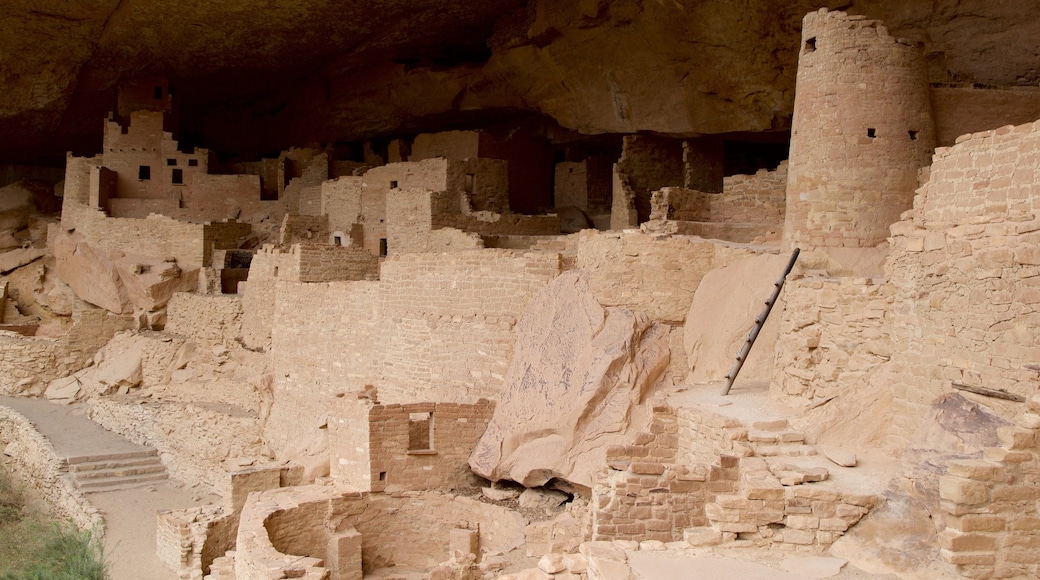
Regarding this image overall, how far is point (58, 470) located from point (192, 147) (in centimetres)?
1336

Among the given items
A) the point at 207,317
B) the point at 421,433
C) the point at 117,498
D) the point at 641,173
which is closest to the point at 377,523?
the point at 421,433

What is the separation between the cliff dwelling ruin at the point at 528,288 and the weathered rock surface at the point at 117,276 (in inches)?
4.9

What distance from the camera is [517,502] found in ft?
36.4

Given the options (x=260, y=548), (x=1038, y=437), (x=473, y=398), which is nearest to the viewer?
(x=1038, y=437)

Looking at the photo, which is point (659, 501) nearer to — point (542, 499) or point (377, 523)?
point (542, 499)

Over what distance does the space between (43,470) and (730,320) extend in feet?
42.1

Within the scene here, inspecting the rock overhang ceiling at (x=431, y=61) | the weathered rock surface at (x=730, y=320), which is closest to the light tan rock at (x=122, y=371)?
the rock overhang ceiling at (x=431, y=61)

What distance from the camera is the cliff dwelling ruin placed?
6.34 metres

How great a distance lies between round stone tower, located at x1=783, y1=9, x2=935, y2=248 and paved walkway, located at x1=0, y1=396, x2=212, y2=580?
9.58 metres

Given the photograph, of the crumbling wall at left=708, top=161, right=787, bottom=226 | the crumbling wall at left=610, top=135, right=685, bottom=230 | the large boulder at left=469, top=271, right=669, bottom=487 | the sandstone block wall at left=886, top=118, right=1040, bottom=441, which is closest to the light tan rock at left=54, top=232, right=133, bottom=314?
the crumbling wall at left=610, top=135, right=685, bottom=230

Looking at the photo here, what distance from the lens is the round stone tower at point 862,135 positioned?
398 inches

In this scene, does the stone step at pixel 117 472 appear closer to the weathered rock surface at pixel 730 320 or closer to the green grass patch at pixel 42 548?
the green grass patch at pixel 42 548

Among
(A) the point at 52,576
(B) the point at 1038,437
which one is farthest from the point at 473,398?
(B) the point at 1038,437

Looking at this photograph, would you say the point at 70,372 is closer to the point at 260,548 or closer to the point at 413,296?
the point at 413,296
